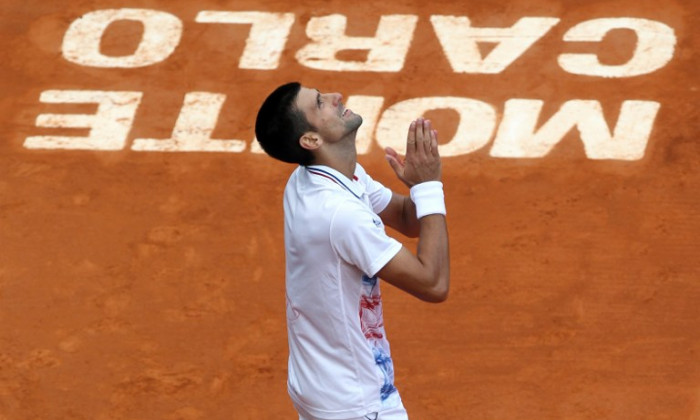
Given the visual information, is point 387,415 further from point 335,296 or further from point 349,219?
point 349,219

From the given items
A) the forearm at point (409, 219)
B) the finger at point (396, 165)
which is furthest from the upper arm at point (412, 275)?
the forearm at point (409, 219)

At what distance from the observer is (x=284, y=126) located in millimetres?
4891

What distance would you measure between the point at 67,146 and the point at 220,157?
1.36 m

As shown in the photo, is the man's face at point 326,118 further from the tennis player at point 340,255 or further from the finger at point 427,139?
the finger at point 427,139

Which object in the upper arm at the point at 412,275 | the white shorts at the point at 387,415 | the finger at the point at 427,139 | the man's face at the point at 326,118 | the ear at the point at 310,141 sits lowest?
the white shorts at the point at 387,415

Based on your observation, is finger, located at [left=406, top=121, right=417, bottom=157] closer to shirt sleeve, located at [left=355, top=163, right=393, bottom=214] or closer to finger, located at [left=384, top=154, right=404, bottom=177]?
finger, located at [left=384, top=154, right=404, bottom=177]

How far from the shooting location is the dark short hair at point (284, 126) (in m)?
4.89

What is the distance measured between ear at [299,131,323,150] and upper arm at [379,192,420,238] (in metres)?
0.61

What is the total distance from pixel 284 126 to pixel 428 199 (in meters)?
0.65

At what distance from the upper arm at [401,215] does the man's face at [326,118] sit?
0.55 metres

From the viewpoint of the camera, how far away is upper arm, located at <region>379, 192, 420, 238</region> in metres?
5.32

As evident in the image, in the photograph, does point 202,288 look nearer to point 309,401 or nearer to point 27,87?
point 27,87

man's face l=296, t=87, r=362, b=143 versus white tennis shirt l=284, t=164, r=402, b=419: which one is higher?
man's face l=296, t=87, r=362, b=143

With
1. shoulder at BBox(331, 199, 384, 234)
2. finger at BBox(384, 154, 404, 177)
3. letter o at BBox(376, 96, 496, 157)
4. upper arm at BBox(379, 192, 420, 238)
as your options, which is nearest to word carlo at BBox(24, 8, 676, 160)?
letter o at BBox(376, 96, 496, 157)
